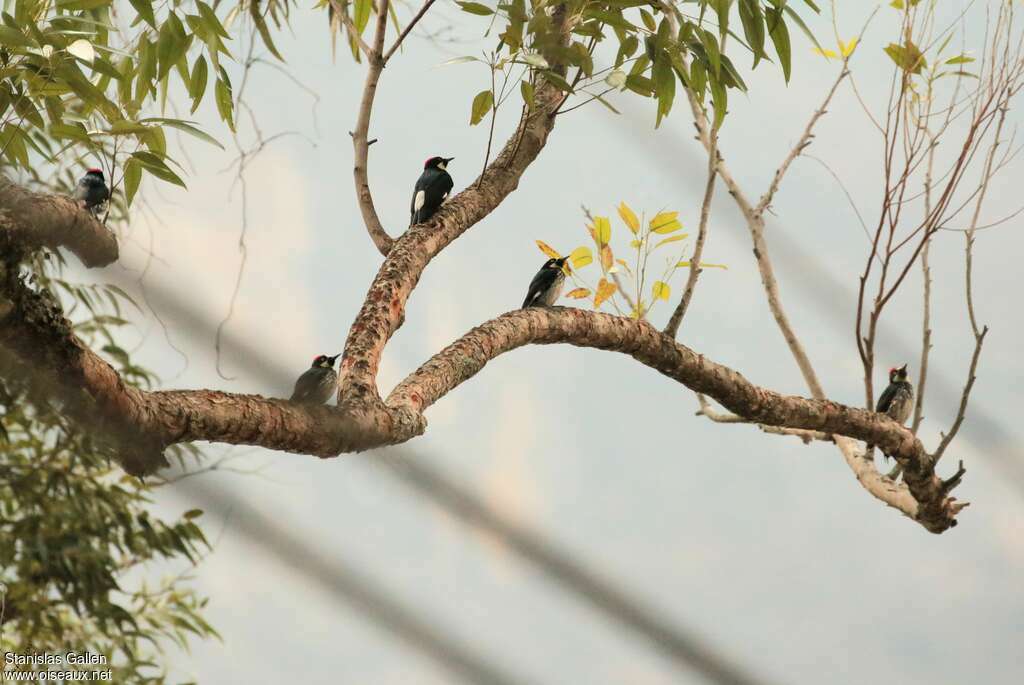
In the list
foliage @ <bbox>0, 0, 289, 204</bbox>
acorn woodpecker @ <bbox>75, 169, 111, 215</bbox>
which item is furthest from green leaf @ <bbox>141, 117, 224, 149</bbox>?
acorn woodpecker @ <bbox>75, 169, 111, 215</bbox>

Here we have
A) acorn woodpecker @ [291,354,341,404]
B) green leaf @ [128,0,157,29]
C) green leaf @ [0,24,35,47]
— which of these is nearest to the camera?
green leaf @ [0,24,35,47]

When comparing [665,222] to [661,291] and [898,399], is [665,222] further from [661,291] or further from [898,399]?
[898,399]

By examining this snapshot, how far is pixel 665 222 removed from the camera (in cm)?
163

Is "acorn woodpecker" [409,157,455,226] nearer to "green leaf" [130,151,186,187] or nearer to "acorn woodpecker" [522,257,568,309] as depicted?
"acorn woodpecker" [522,257,568,309]

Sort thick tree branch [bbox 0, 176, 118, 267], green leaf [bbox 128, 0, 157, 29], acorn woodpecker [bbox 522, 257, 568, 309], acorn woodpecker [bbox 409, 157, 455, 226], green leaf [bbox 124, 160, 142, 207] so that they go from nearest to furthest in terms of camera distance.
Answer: thick tree branch [bbox 0, 176, 118, 267], green leaf [bbox 128, 0, 157, 29], green leaf [bbox 124, 160, 142, 207], acorn woodpecker [bbox 409, 157, 455, 226], acorn woodpecker [bbox 522, 257, 568, 309]

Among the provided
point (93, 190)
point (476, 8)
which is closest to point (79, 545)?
point (93, 190)

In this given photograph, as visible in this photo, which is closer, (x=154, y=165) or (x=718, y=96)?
(x=154, y=165)

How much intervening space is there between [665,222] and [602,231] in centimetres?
10

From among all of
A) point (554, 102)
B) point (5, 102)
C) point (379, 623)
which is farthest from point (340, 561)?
point (554, 102)

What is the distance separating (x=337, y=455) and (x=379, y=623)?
0.85ft

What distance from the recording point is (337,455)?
861 millimetres

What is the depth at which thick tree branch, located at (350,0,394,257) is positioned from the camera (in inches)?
48.9

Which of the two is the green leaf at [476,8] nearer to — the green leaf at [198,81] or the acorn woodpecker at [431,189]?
the green leaf at [198,81]

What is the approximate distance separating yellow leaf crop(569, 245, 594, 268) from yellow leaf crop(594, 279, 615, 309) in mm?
51
